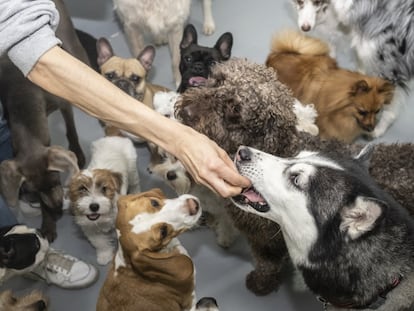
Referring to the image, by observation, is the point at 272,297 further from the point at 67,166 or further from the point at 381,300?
the point at 67,166

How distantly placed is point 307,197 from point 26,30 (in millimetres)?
929

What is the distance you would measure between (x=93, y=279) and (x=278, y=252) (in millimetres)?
897

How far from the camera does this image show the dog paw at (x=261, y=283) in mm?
2125

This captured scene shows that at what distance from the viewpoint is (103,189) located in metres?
2.12

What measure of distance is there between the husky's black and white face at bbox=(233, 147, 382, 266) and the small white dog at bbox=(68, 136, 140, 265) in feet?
2.57

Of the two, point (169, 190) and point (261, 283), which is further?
point (169, 190)

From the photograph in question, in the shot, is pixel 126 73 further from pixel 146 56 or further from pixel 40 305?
pixel 40 305

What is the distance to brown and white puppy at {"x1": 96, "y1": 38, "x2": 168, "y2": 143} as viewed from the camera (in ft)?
8.54

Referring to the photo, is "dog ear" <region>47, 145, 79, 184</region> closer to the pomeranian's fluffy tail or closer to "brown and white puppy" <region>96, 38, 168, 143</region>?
"brown and white puppy" <region>96, 38, 168, 143</region>

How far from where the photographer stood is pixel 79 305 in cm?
223

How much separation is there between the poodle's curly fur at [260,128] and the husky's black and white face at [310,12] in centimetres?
95

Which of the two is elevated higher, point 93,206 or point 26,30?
point 26,30

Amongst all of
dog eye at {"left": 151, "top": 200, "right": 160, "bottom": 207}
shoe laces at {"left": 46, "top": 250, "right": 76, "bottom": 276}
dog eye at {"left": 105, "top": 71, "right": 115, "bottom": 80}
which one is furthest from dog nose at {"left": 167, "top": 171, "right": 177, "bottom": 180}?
dog eye at {"left": 105, "top": 71, "right": 115, "bottom": 80}

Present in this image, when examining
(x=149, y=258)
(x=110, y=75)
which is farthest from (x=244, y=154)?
(x=110, y=75)
